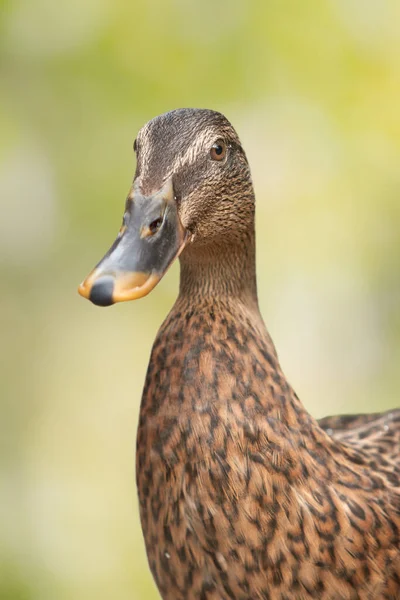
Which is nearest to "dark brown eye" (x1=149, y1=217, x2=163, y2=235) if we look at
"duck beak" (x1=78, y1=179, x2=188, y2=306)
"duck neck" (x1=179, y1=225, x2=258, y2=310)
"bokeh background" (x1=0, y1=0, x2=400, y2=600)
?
"duck beak" (x1=78, y1=179, x2=188, y2=306)

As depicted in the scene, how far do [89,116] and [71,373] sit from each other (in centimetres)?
102

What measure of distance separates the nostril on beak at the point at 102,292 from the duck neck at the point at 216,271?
14.7 inches

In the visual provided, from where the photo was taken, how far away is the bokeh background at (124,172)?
11.7 feet

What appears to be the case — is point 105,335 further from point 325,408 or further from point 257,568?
point 257,568

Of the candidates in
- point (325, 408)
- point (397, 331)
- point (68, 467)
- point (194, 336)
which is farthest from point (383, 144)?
point (194, 336)

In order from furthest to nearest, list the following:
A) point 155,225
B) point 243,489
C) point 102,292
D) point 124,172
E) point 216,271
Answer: point 124,172 → point 216,271 → point 243,489 → point 155,225 → point 102,292

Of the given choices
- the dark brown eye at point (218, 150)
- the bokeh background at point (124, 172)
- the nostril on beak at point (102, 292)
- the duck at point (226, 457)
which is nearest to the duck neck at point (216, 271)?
the duck at point (226, 457)

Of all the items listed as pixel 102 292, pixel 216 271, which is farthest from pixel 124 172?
pixel 102 292

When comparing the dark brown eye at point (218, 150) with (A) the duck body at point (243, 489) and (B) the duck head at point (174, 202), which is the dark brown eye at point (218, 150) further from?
(A) the duck body at point (243, 489)

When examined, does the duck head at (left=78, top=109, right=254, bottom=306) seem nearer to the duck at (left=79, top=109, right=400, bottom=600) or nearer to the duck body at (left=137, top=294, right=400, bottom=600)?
the duck at (left=79, top=109, right=400, bottom=600)

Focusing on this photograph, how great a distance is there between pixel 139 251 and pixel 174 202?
0.13 metres

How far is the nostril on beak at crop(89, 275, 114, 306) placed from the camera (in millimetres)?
1204

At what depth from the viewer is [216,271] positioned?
1605mm

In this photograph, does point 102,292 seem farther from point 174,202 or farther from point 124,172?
point 124,172
